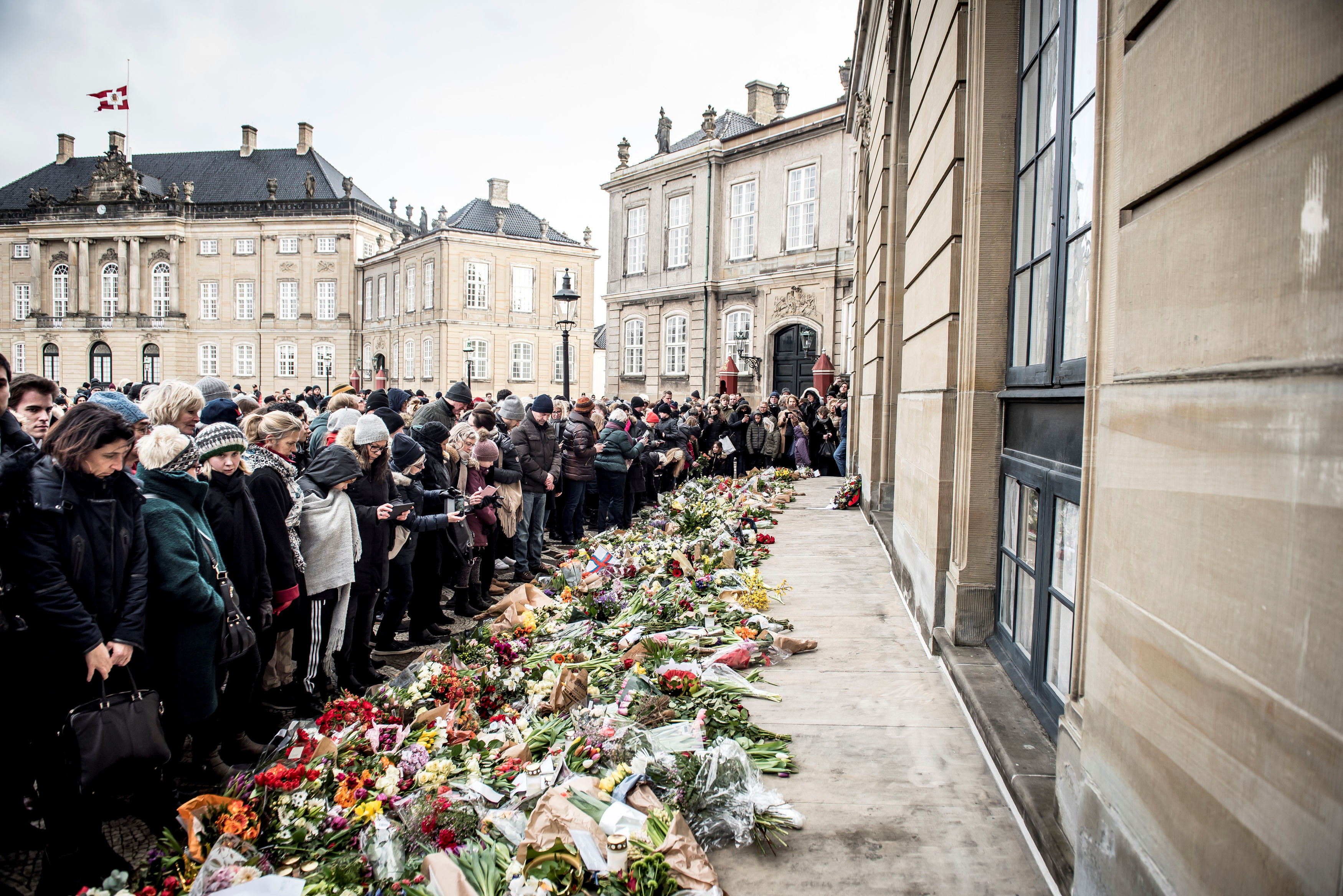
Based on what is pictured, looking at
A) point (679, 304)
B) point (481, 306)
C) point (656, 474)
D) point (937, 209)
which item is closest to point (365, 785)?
point (937, 209)

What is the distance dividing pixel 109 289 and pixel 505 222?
3143cm

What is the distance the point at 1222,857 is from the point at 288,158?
2660 inches

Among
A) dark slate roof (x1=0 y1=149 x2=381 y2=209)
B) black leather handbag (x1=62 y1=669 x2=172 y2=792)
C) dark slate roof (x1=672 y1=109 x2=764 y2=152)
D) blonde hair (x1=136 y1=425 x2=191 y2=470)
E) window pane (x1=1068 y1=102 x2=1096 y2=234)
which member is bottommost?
black leather handbag (x1=62 y1=669 x2=172 y2=792)

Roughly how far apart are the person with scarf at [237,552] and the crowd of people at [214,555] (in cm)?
1

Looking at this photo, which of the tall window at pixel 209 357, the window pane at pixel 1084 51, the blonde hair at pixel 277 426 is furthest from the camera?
the tall window at pixel 209 357

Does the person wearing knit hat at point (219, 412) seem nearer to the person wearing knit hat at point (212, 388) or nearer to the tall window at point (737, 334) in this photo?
the person wearing knit hat at point (212, 388)

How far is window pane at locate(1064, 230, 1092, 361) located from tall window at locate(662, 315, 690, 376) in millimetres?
25763

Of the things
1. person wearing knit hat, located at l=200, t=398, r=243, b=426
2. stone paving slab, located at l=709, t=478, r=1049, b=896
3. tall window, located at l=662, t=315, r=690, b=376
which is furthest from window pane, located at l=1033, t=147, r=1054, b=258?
tall window, located at l=662, t=315, r=690, b=376

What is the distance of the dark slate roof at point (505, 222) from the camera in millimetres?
48438

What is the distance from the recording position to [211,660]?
12.4ft

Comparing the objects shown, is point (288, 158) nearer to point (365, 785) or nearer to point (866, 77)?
point (866, 77)

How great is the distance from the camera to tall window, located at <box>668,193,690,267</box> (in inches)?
1128

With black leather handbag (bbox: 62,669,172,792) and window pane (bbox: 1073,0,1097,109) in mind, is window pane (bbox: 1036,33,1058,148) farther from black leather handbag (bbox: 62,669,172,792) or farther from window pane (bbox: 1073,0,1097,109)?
black leather handbag (bbox: 62,669,172,792)

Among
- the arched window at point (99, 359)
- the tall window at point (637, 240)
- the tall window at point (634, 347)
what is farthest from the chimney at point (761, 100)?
the arched window at point (99, 359)
